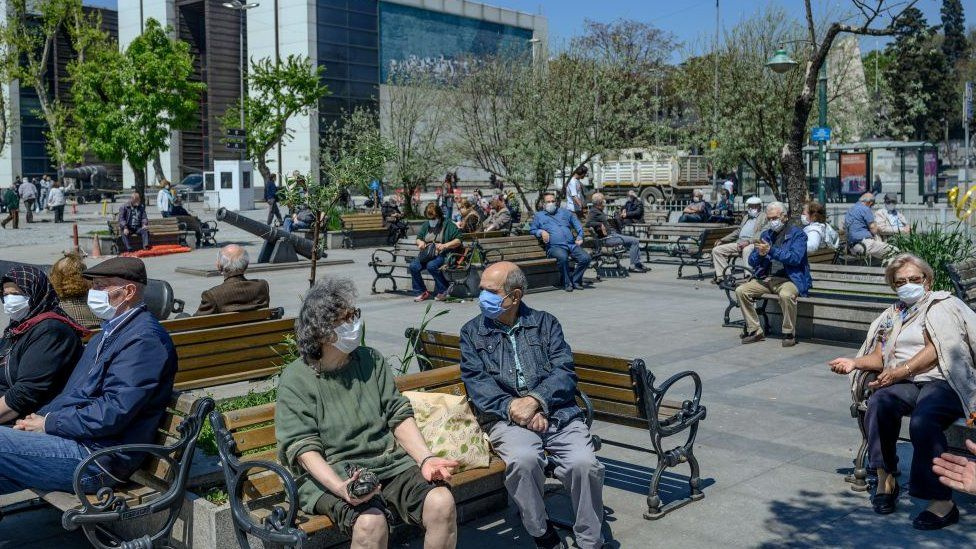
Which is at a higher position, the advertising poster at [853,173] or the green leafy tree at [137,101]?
the green leafy tree at [137,101]

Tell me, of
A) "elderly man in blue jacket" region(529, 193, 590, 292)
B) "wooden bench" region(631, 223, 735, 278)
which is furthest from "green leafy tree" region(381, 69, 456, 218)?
"elderly man in blue jacket" region(529, 193, 590, 292)

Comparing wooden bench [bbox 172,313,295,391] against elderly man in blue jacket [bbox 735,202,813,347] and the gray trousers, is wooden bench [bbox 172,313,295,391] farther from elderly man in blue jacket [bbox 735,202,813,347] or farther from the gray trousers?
elderly man in blue jacket [bbox 735,202,813,347]

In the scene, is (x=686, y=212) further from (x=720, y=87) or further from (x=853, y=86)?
(x=853, y=86)

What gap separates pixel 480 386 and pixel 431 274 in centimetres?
958

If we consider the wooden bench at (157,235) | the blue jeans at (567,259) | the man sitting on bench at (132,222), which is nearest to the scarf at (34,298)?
the blue jeans at (567,259)

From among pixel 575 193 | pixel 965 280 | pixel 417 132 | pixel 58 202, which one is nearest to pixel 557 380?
pixel 965 280

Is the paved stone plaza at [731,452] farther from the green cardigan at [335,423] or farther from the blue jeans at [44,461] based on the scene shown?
the green cardigan at [335,423]

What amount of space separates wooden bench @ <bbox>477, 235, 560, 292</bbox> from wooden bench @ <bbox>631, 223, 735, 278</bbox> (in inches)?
107

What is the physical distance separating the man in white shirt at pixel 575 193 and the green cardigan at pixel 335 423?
722 inches

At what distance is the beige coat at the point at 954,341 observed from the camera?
540cm

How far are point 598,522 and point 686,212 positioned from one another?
18528 mm

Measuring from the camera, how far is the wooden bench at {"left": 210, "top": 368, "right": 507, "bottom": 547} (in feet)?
13.5

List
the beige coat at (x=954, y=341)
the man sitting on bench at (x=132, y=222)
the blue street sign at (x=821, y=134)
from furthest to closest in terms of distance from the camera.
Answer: the man sitting on bench at (x=132, y=222) < the blue street sign at (x=821, y=134) < the beige coat at (x=954, y=341)

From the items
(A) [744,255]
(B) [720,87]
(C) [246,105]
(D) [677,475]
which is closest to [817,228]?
(A) [744,255]
